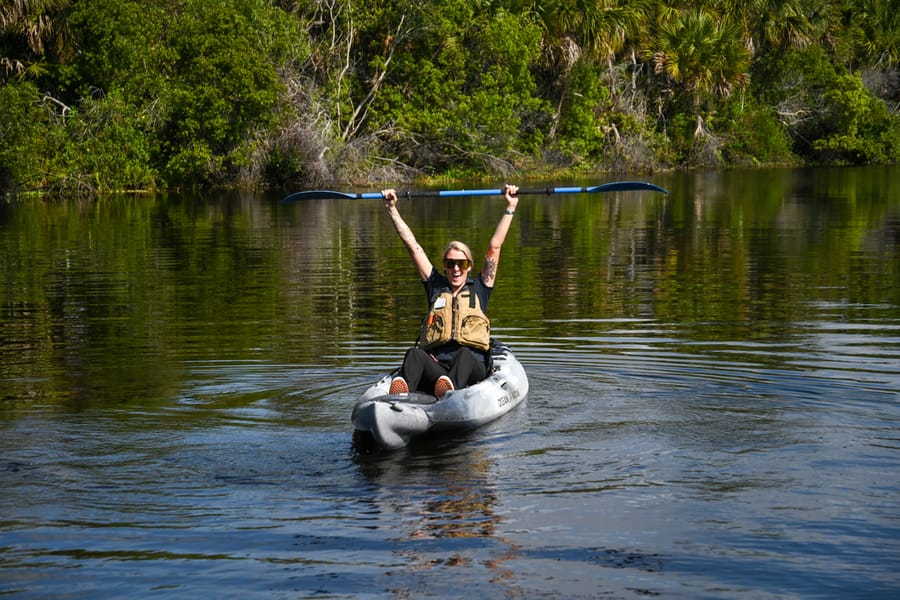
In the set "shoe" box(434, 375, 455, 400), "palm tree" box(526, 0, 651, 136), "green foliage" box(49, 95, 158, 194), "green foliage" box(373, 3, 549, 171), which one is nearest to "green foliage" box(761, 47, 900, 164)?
"palm tree" box(526, 0, 651, 136)

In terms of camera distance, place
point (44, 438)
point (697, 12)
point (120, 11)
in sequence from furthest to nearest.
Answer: point (697, 12) < point (120, 11) < point (44, 438)

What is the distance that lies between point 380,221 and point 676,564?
29.5m

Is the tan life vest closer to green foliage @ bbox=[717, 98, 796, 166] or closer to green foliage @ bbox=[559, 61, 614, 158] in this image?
green foliage @ bbox=[559, 61, 614, 158]

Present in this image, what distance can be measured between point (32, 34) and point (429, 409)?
40.9 m

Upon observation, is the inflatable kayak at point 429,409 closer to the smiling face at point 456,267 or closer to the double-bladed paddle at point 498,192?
the smiling face at point 456,267

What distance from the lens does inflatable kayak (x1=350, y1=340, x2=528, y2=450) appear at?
988cm

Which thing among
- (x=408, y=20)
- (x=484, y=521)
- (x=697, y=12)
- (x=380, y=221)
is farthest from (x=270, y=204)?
(x=484, y=521)

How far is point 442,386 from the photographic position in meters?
10.9

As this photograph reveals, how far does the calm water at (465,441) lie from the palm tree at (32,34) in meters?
25.3

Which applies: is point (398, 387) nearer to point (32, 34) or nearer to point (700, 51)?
point (32, 34)

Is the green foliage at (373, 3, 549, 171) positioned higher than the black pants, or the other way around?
the green foliage at (373, 3, 549, 171)

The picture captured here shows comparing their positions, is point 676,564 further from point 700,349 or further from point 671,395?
point 700,349

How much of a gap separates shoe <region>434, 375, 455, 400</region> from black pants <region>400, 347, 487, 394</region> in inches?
8.5

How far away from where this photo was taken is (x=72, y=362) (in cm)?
1411
